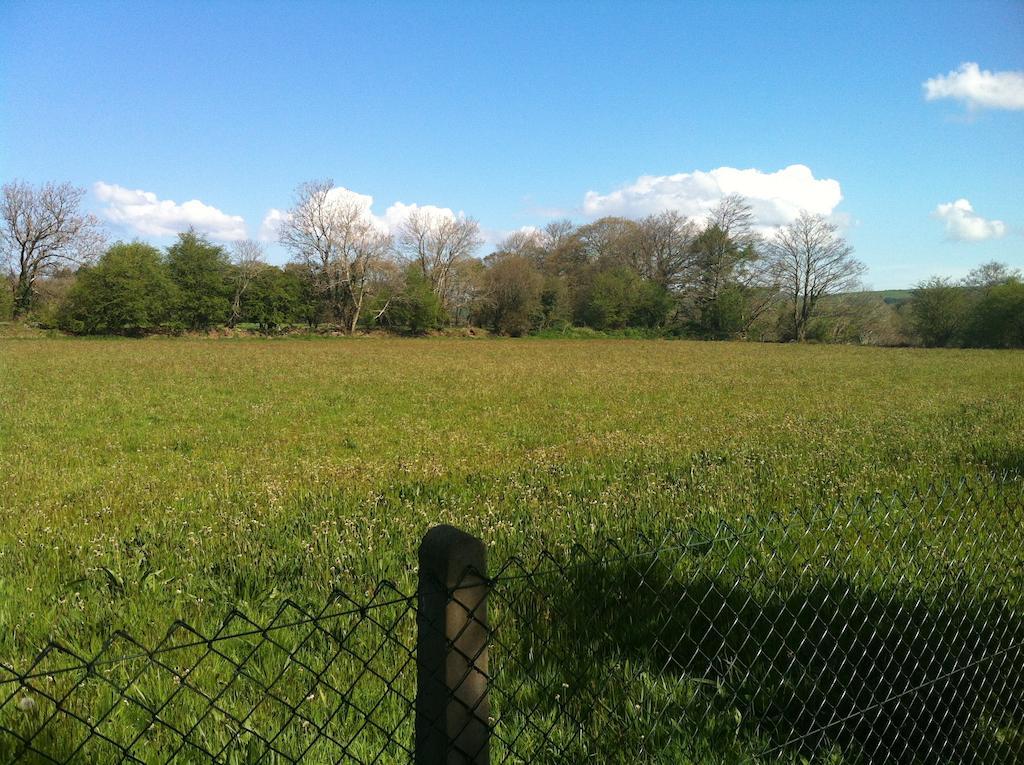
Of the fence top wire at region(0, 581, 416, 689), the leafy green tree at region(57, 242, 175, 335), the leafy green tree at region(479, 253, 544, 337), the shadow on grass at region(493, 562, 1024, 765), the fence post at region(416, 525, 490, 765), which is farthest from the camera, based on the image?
the leafy green tree at region(479, 253, 544, 337)

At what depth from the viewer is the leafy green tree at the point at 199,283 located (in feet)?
187

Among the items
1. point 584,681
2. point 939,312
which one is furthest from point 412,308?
point 584,681

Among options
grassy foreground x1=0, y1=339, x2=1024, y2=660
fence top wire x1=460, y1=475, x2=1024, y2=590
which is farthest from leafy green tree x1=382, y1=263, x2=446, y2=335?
fence top wire x1=460, y1=475, x2=1024, y2=590

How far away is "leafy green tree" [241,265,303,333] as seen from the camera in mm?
60250

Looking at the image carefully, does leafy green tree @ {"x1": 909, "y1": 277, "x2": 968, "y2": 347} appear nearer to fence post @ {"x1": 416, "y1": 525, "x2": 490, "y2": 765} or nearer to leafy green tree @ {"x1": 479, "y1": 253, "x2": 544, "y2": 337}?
leafy green tree @ {"x1": 479, "y1": 253, "x2": 544, "y2": 337}

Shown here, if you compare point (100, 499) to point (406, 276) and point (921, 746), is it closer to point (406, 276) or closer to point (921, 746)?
point (921, 746)

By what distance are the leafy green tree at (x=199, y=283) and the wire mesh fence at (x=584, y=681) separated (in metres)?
59.9

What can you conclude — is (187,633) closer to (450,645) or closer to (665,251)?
(450,645)

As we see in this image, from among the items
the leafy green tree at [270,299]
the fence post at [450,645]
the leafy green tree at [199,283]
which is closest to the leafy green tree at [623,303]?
the leafy green tree at [270,299]

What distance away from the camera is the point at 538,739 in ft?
9.70

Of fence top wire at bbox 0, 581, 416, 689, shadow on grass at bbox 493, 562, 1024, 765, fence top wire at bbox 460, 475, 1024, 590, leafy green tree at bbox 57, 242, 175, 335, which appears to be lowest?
shadow on grass at bbox 493, 562, 1024, 765

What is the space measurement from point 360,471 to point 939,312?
69.6 meters

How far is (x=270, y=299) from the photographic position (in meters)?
60.9

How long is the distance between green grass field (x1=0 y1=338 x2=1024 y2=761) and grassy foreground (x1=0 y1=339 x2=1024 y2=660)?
3 centimetres
